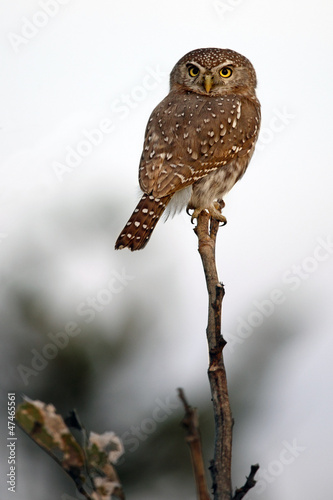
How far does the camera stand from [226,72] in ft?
20.4

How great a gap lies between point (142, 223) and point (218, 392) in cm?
256

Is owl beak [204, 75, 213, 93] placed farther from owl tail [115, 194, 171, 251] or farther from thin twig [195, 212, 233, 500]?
thin twig [195, 212, 233, 500]

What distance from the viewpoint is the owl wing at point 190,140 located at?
4.98 meters

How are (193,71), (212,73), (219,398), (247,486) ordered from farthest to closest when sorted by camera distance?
(193,71) < (212,73) < (219,398) < (247,486)

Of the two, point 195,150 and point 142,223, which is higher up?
point 195,150

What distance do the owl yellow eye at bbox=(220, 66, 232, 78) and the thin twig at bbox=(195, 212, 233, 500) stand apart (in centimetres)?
367

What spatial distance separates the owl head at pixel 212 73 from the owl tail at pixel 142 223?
1.61 metres

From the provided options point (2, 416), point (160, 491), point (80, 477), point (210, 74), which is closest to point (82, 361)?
point (2, 416)

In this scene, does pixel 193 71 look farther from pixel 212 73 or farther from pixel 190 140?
pixel 190 140

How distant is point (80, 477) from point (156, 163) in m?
3.70

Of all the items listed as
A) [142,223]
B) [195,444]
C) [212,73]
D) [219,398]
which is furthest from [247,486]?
[212,73]

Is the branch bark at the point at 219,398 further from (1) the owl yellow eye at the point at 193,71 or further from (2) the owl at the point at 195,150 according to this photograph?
(1) the owl yellow eye at the point at 193,71

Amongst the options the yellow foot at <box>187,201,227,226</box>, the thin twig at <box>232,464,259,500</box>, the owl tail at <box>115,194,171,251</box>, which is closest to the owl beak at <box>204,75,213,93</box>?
the yellow foot at <box>187,201,227,226</box>

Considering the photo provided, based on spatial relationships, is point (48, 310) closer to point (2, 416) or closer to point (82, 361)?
point (82, 361)
